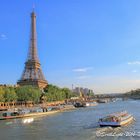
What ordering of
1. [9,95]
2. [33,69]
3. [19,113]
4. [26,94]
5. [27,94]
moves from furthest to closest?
[33,69], [27,94], [26,94], [9,95], [19,113]

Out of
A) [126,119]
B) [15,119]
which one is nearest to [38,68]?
[15,119]

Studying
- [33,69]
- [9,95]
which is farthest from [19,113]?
[33,69]

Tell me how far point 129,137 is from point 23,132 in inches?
452

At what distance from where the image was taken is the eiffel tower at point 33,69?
12125 cm

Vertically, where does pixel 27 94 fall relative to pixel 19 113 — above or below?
above

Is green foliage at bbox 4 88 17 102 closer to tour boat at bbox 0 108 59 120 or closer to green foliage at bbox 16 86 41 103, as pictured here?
green foliage at bbox 16 86 41 103

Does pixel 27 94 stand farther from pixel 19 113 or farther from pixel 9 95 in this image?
pixel 19 113

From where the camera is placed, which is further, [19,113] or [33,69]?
[33,69]

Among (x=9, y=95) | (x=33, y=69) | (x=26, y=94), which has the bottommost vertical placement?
(x=9, y=95)

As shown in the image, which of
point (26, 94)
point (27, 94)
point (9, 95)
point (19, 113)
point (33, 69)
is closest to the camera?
point (19, 113)

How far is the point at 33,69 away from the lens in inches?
5138

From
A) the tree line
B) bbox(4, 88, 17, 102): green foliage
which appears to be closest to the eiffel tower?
the tree line

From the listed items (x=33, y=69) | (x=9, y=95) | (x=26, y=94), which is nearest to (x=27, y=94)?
(x=26, y=94)

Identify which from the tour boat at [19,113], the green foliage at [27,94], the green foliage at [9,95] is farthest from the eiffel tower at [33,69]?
the tour boat at [19,113]
